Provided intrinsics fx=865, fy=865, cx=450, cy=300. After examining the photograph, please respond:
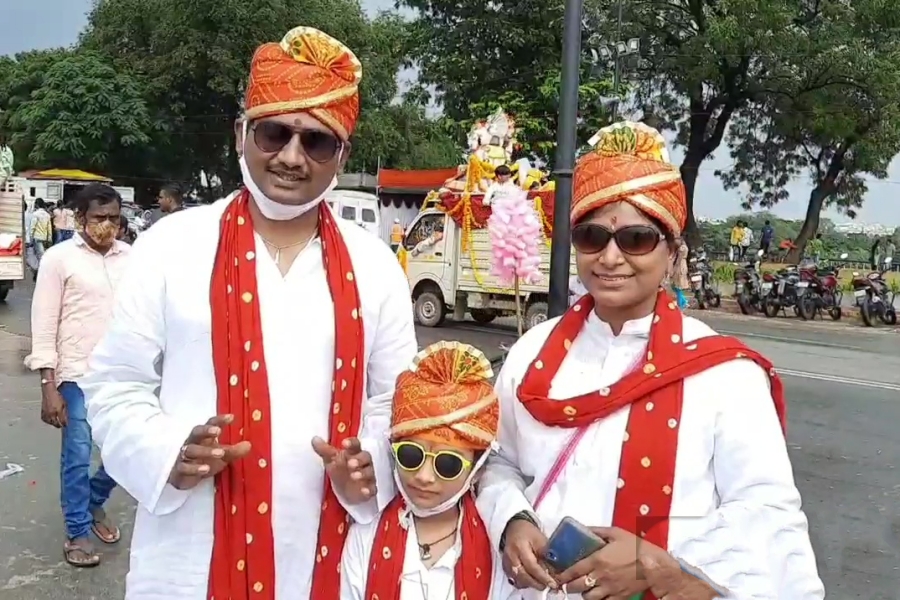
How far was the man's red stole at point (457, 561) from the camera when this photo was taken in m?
2.00

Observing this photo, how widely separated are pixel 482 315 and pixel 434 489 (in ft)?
38.2

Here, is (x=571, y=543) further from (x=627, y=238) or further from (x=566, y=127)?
(x=566, y=127)

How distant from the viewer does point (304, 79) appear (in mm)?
1961

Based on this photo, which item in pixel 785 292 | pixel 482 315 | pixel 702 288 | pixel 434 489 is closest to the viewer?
pixel 434 489

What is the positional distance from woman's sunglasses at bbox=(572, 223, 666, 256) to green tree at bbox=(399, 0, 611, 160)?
1883cm

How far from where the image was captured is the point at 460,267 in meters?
12.7

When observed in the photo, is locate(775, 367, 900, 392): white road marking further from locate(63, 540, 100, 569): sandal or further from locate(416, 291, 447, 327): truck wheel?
locate(63, 540, 100, 569): sandal

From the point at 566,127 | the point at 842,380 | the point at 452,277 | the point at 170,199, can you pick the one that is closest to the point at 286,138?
the point at 566,127

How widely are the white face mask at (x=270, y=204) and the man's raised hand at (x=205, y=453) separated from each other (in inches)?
19.7

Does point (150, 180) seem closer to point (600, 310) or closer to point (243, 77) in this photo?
point (243, 77)

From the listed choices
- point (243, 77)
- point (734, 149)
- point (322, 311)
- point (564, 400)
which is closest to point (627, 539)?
point (564, 400)

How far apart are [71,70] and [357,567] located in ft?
106

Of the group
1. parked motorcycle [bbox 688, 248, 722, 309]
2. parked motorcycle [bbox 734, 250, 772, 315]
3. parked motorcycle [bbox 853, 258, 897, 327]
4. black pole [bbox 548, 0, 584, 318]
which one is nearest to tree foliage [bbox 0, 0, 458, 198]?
parked motorcycle [bbox 688, 248, 722, 309]

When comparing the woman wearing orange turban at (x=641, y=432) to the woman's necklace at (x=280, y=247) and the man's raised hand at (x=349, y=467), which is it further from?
the woman's necklace at (x=280, y=247)
